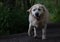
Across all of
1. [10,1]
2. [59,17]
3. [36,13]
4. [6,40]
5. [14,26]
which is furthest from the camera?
[59,17]

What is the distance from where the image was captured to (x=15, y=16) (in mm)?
9102

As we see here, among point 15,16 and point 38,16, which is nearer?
point 38,16

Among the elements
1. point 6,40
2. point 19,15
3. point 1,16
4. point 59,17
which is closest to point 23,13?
point 19,15

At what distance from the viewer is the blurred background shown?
Result: 873 centimetres

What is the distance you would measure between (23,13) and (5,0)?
3.50 ft

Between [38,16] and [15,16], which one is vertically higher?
[38,16]

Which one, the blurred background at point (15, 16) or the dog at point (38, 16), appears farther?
the blurred background at point (15, 16)

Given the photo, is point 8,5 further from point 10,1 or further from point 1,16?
point 1,16

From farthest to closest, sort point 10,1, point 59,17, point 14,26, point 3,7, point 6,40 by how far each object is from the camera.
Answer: point 59,17, point 10,1, point 3,7, point 14,26, point 6,40

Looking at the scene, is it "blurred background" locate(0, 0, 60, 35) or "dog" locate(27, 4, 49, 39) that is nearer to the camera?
"dog" locate(27, 4, 49, 39)

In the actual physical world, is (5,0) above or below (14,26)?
above

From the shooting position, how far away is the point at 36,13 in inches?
258

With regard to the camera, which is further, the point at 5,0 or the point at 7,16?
the point at 5,0

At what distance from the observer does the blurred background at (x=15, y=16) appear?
8.73m
